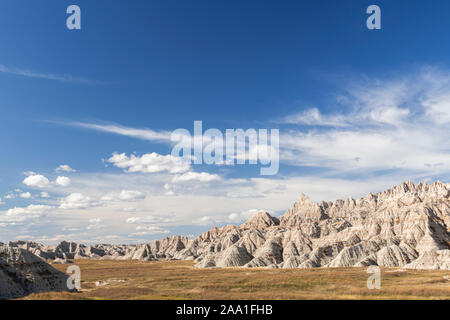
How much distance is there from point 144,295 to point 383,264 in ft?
321

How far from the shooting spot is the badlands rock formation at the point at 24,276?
5731 cm

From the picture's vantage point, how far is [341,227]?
197250mm

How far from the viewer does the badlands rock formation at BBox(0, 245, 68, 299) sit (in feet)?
188

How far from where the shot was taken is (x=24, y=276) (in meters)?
61.1
